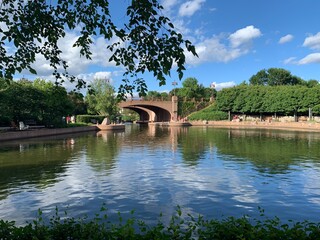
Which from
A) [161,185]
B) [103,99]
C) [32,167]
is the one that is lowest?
[161,185]

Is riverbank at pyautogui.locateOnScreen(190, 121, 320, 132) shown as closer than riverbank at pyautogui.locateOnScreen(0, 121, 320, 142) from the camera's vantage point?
No

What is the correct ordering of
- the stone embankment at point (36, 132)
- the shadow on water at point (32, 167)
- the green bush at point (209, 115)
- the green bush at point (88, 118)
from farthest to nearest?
1. the green bush at point (209, 115)
2. the green bush at point (88, 118)
3. the stone embankment at point (36, 132)
4. the shadow on water at point (32, 167)

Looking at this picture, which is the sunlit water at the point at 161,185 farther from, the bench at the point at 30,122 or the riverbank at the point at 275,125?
the riverbank at the point at 275,125

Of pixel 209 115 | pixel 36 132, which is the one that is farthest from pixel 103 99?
pixel 209 115

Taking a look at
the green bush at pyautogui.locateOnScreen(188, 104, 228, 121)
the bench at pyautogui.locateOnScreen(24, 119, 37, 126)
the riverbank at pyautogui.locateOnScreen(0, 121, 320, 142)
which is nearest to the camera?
the riverbank at pyautogui.locateOnScreen(0, 121, 320, 142)

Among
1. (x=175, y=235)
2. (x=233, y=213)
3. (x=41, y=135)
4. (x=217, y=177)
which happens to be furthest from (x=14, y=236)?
(x=41, y=135)

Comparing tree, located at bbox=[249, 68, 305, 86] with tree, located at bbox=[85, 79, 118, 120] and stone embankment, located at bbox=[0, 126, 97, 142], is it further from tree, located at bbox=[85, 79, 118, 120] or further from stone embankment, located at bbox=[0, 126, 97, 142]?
stone embankment, located at bbox=[0, 126, 97, 142]

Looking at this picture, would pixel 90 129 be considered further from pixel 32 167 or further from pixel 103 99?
pixel 32 167

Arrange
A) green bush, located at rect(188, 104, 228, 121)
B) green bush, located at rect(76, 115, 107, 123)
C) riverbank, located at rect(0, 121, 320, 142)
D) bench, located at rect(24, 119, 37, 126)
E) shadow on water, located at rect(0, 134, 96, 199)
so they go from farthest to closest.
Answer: green bush, located at rect(188, 104, 228, 121), green bush, located at rect(76, 115, 107, 123), bench, located at rect(24, 119, 37, 126), riverbank, located at rect(0, 121, 320, 142), shadow on water, located at rect(0, 134, 96, 199)

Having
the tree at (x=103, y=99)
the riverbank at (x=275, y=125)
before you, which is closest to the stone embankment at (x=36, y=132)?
the tree at (x=103, y=99)

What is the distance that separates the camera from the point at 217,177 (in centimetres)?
1652

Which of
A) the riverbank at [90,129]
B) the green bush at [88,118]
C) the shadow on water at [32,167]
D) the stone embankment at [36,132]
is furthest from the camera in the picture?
the green bush at [88,118]

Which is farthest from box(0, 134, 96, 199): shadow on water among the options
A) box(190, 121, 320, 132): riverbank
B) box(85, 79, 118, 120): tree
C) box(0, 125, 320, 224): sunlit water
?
→ box(190, 121, 320, 132): riverbank

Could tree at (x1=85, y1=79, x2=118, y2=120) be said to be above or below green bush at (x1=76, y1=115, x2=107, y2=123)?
above
